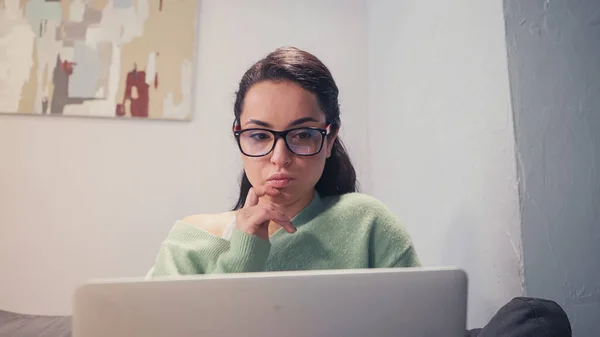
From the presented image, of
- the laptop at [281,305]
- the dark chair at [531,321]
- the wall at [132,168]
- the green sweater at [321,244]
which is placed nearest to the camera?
the laptop at [281,305]

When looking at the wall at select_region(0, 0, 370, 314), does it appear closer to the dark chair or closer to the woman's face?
the woman's face

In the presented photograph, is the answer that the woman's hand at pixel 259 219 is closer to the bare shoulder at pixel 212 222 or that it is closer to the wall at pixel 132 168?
the bare shoulder at pixel 212 222

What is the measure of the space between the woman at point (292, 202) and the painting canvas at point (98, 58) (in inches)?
34.1

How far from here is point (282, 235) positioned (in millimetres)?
724

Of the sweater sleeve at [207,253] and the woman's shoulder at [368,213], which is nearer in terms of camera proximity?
the sweater sleeve at [207,253]

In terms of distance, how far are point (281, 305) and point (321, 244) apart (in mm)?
397

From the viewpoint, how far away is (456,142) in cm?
94

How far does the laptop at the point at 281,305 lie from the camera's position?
334 millimetres

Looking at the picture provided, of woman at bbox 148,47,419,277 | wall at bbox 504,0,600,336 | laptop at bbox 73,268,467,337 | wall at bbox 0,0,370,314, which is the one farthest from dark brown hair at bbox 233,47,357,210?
wall at bbox 0,0,370,314

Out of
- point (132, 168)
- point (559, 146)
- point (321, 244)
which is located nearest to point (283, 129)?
point (321, 244)

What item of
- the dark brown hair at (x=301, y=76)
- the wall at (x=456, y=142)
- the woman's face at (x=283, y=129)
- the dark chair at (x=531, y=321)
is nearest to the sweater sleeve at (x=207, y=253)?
the woman's face at (x=283, y=129)

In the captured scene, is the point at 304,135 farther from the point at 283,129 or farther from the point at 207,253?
the point at 207,253

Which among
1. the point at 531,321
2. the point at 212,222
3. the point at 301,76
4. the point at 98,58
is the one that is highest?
the point at 98,58

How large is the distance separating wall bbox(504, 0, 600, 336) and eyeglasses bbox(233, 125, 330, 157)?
1.28 feet
